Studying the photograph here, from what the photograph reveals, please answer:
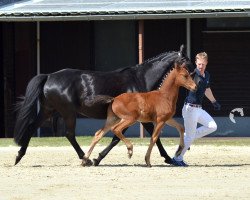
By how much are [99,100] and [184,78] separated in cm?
136

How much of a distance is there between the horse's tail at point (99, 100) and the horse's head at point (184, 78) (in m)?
1.04

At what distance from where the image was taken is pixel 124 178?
14.1 meters

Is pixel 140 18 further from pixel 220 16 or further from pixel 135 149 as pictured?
pixel 135 149

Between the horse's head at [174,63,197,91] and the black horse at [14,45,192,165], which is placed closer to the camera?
the horse's head at [174,63,197,91]

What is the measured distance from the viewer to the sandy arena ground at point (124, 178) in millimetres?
12352

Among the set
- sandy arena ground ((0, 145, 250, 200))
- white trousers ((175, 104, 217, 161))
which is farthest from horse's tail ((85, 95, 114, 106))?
white trousers ((175, 104, 217, 161))

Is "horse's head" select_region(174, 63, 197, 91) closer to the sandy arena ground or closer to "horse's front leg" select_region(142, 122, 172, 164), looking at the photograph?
"horse's front leg" select_region(142, 122, 172, 164)

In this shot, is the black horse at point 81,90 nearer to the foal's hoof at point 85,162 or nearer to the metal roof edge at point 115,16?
the foal's hoof at point 85,162

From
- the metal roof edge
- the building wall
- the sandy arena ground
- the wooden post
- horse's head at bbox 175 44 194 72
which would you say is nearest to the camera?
the sandy arena ground

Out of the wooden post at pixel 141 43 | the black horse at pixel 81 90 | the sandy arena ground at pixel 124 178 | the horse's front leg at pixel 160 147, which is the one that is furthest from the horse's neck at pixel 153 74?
the wooden post at pixel 141 43

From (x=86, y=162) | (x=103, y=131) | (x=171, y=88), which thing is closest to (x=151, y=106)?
(x=171, y=88)

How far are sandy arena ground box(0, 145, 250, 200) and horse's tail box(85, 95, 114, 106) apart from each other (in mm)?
936

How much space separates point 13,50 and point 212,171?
437 inches

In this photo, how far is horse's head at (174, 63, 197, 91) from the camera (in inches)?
623
